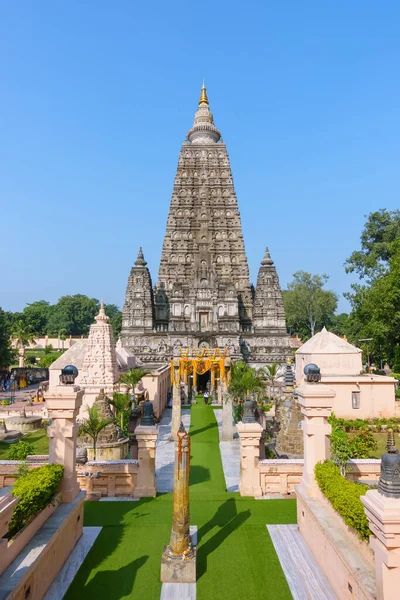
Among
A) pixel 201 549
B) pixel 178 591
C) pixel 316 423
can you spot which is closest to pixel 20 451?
pixel 201 549

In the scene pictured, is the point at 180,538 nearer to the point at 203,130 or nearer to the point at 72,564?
the point at 72,564

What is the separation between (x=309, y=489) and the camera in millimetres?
8500

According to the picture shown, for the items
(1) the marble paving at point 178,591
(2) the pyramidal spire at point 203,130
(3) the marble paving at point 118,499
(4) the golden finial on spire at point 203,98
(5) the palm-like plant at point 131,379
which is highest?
(4) the golden finial on spire at point 203,98

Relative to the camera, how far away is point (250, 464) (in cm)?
1114

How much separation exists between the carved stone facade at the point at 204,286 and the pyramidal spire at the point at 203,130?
14 centimetres

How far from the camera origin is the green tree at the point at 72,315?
335 ft

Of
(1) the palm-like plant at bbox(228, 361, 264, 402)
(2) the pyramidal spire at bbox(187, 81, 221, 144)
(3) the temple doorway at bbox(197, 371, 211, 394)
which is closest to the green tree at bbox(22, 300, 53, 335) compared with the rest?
(2) the pyramidal spire at bbox(187, 81, 221, 144)

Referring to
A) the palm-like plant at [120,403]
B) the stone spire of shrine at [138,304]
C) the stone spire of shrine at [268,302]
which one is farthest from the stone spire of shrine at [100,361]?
the stone spire of shrine at [268,302]

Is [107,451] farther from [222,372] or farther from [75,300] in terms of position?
[75,300]

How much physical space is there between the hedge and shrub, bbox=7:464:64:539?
4895mm

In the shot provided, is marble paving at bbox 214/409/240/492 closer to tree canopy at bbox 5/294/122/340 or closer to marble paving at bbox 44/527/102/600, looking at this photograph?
marble paving at bbox 44/527/102/600

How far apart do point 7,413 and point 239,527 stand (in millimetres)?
24917

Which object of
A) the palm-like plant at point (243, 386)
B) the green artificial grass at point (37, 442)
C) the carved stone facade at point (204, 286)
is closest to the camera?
A: the green artificial grass at point (37, 442)

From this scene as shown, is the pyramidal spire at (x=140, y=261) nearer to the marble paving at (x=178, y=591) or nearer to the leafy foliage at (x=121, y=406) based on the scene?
the leafy foliage at (x=121, y=406)
